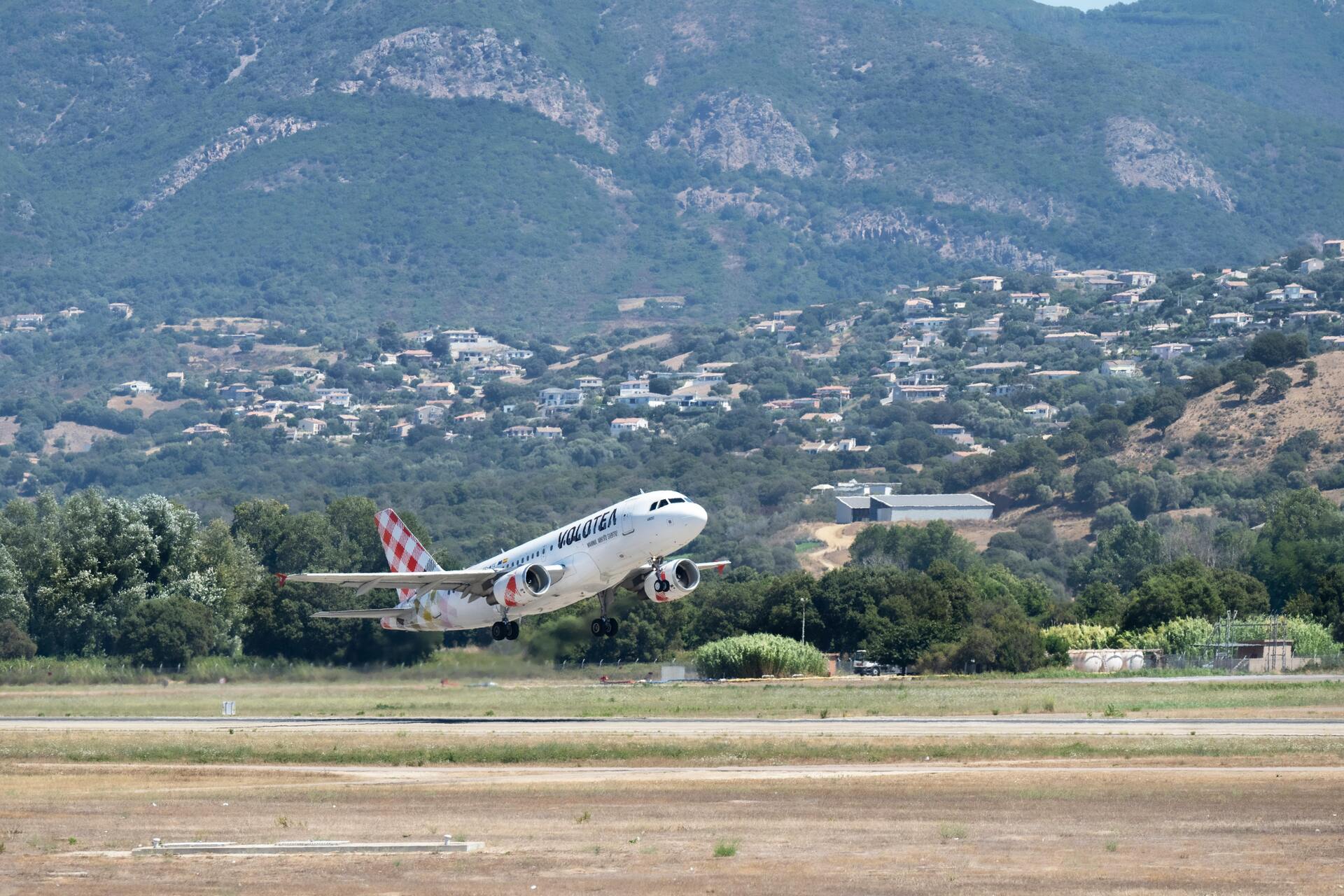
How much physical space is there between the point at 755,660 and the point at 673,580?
28.9 meters

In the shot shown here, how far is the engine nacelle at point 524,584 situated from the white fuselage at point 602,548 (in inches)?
5.2

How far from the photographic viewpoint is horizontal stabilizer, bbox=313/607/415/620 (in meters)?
65.8

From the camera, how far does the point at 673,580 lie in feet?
197

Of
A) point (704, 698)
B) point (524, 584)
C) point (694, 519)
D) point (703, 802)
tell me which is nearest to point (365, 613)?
point (524, 584)

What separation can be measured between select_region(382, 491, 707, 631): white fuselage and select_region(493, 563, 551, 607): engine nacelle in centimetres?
13

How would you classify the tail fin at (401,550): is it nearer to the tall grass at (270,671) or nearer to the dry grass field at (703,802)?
the tall grass at (270,671)

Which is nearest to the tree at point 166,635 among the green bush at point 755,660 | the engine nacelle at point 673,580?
the green bush at point 755,660

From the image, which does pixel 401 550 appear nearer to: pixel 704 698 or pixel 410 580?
pixel 410 580

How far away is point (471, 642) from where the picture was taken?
245ft

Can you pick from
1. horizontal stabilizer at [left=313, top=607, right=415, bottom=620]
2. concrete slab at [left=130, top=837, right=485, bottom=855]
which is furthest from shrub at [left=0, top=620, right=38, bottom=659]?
concrete slab at [left=130, top=837, right=485, bottom=855]

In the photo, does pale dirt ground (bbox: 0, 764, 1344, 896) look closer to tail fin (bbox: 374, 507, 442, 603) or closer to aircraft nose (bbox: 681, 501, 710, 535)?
aircraft nose (bbox: 681, 501, 710, 535)

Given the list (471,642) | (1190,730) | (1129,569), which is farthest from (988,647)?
(1129,569)

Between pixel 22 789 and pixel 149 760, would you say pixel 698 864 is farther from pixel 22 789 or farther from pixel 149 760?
pixel 149 760

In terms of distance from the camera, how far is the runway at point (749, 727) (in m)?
48.9
